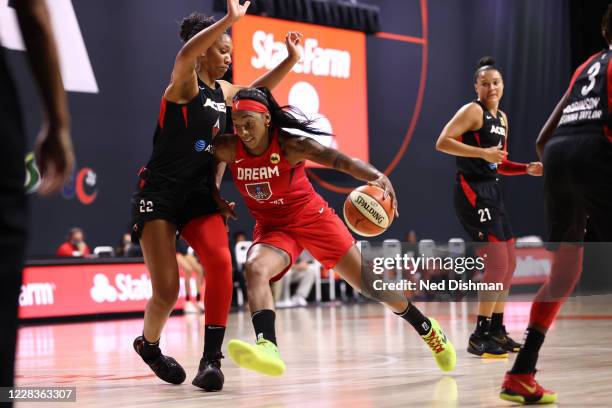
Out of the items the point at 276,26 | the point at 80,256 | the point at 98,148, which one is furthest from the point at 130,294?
the point at 276,26

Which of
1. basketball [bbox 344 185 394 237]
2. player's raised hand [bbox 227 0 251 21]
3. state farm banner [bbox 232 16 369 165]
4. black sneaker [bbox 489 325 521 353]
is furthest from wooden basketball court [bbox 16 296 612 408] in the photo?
state farm banner [bbox 232 16 369 165]

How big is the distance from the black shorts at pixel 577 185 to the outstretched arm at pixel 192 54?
1.62 m

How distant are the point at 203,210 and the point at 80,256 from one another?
8.20 metres

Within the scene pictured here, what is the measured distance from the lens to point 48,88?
193 centimetres

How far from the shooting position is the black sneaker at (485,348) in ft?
19.9

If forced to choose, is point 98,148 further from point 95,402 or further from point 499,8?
point 95,402

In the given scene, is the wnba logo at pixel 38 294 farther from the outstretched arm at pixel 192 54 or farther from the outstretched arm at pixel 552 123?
the outstretched arm at pixel 552 123

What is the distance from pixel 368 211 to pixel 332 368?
127 centimetres

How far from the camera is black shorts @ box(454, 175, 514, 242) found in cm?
646

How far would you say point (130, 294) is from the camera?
13008 mm

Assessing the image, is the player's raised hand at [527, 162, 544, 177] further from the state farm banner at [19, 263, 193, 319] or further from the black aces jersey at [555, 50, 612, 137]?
the state farm banner at [19, 263, 193, 319]

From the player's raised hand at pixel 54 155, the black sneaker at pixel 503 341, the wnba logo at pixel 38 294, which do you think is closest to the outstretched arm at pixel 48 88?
the player's raised hand at pixel 54 155

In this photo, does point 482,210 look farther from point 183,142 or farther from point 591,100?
point 591,100

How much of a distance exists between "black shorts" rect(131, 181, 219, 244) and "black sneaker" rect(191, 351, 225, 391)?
2.36 ft
